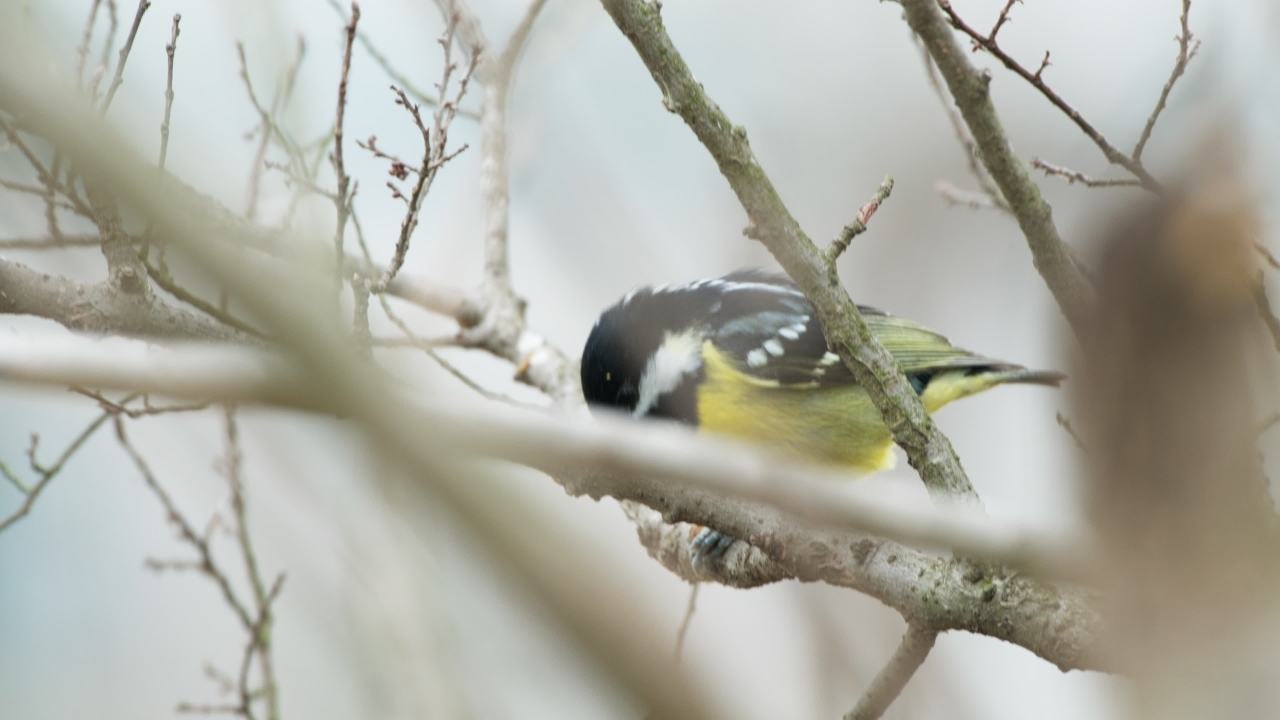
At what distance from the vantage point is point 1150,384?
926 mm

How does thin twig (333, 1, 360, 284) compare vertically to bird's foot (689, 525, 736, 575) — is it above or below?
above

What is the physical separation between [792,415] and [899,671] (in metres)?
1.87

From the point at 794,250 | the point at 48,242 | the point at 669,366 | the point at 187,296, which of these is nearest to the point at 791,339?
the point at 669,366

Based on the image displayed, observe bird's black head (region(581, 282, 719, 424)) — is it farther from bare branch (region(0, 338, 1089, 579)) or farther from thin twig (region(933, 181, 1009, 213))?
bare branch (region(0, 338, 1089, 579))

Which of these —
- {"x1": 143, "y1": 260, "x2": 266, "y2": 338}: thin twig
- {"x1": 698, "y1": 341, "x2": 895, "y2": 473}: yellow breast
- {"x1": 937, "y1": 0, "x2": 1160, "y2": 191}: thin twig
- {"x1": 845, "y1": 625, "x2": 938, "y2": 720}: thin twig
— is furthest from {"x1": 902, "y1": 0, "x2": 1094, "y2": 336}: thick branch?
{"x1": 143, "y1": 260, "x2": 266, "y2": 338}: thin twig

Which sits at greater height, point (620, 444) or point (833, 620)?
point (833, 620)

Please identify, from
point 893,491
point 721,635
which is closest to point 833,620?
point 893,491

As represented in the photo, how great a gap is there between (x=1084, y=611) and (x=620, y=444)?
1.63m

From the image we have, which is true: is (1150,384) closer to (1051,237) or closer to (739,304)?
(1051,237)

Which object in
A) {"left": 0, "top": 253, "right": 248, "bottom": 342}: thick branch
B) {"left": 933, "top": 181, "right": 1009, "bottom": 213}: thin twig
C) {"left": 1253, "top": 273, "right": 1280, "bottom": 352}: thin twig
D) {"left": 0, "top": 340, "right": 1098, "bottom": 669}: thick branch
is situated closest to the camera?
{"left": 0, "top": 340, "right": 1098, "bottom": 669}: thick branch


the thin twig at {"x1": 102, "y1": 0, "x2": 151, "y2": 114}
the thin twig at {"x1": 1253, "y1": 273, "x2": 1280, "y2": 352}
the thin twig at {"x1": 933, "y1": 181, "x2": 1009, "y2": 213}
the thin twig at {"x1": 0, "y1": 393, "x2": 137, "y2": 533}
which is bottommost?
the thin twig at {"x1": 0, "y1": 393, "x2": 137, "y2": 533}

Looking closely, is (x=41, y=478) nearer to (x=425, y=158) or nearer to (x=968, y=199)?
(x=425, y=158)

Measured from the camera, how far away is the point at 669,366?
4.34 metres

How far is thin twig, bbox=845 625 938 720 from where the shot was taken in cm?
261
